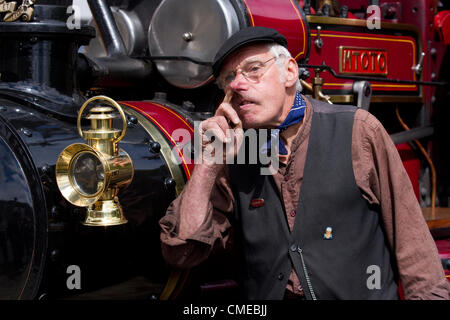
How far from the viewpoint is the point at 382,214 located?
6.66 ft

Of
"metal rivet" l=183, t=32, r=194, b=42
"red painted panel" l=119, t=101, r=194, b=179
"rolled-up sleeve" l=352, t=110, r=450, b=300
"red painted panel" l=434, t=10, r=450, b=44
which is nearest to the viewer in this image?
"rolled-up sleeve" l=352, t=110, r=450, b=300

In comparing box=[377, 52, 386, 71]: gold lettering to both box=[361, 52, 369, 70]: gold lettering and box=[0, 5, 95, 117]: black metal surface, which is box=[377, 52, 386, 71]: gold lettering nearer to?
box=[361, 52, 369, 70]: gold lettering

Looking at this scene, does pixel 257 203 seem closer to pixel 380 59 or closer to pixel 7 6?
pixel 7 6

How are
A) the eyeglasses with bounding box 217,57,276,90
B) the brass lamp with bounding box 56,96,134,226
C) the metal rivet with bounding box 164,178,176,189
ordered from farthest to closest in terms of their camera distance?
the metal rivet with bounding box 164,178,176,189, the eyeglasses with bounding box 217,57,276,90, the brass lamp with bounding box 56,96,134,226

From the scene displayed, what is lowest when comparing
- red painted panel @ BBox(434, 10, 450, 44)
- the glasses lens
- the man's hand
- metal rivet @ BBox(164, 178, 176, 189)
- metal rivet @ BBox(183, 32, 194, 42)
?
metal rivet @ BBox(164, 178, 176, 189)

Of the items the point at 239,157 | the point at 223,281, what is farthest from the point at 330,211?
the point at 223,281

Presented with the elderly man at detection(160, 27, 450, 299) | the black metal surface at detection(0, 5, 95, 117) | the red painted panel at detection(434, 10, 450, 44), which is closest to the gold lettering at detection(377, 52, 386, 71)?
the red painted panel at detection(434, 10, 450, 44)

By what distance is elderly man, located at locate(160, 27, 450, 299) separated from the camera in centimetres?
199

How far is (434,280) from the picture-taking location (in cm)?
195

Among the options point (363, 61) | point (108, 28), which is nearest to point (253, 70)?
point (108, 28)

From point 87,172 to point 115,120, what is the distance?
1.61 feet

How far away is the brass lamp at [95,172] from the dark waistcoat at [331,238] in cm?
48

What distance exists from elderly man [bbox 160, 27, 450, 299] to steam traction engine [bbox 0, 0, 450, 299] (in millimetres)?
187
